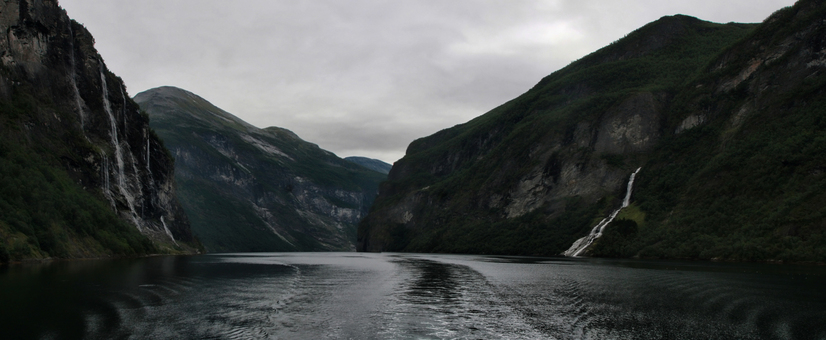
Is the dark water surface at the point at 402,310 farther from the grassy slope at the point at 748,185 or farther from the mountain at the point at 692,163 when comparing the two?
the mountain at the point at 692,163

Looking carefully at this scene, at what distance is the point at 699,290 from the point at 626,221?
90256mm

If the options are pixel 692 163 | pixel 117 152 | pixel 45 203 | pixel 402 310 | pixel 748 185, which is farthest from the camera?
pixel 692 163

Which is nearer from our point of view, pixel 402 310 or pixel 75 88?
pixel 402 310

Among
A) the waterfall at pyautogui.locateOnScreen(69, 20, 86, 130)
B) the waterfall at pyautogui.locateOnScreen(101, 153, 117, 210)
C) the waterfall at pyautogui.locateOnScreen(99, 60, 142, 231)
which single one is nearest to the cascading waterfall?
the waterfall at pyautogui.locateOnScreen(99, 60, 142, 231)

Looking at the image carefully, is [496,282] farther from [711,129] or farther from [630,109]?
[630,109]

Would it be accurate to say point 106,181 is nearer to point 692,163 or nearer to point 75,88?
point 75,88

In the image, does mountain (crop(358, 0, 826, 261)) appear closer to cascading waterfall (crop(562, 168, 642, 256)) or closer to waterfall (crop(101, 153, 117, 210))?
cascading waterfall (crop(562, 168, 642, 256))

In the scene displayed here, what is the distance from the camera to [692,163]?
12719 cm

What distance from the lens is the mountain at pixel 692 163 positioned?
8475cm

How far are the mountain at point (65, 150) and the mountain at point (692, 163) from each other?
100053 mm

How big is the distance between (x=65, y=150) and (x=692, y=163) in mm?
139720

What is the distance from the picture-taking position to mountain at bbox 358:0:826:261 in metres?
84.8

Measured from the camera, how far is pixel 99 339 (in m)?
17.9

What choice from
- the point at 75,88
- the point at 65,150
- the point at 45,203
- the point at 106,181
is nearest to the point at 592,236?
the point at 106,181
